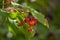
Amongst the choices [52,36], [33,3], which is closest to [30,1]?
[33,3]

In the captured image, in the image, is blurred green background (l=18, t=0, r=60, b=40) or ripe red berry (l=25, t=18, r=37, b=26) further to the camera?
blurred green background (l=18, t=0, r=60, b=40)

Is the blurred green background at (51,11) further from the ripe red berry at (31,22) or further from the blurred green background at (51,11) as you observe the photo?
the ripe red berry at (31,22)

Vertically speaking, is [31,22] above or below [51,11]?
above

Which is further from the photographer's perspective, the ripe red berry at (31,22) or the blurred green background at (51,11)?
the blurred green background at (51,11)

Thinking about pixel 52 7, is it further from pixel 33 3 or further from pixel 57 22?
pixel 33 3

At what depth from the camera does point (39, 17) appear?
1410mm

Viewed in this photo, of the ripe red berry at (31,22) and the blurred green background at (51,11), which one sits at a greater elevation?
the ripe red berry at (31,22)

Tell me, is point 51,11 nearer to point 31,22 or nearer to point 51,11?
point 51,11

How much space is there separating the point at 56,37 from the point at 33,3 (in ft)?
2.06

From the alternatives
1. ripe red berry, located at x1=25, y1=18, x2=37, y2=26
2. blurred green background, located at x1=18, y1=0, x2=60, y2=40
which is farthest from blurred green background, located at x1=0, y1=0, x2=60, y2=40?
ripe red berry, located at x1=25, y1=18, x2=37, y2=26

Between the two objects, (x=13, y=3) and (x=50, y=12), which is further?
(x=50, y=12)

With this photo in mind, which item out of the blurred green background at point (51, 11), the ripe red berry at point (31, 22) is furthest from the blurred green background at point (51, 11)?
the ripe red berry at point (31, 22)

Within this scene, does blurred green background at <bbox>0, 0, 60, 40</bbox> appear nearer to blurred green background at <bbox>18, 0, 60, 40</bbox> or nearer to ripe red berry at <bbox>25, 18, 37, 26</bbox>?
blurred green background at <bbox>18, 0, 60, 40</bbox>

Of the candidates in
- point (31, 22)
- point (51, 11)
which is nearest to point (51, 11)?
point (51, 11)
